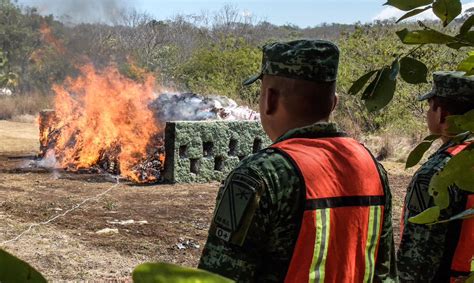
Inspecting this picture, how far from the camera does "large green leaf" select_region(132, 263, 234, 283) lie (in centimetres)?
40

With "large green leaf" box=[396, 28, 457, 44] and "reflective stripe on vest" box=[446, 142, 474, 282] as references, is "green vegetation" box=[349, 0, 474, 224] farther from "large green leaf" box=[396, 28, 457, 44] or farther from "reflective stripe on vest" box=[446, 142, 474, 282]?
"reflective stripe on vest" box=[446, 142, 474, 282]

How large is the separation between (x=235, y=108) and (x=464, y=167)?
11.7 metres

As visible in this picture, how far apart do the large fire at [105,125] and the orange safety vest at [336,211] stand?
950 cm

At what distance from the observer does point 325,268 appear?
1.81 meters

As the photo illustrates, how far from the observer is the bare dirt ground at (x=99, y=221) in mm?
6180

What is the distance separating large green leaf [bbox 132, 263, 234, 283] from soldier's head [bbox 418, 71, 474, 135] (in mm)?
2269

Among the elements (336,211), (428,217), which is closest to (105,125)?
(336,211)

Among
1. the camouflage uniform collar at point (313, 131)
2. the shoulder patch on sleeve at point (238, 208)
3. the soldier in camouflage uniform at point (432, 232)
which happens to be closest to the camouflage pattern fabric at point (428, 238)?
the soldier in camouflage uniform at point (432, 232)

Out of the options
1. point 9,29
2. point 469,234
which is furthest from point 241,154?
point 9,29

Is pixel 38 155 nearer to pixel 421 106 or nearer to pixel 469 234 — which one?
pixel 421 106

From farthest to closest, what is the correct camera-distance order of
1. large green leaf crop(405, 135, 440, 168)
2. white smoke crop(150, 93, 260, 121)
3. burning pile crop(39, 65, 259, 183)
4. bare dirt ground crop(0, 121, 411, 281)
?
white smoke crop(150, 93, 260, 121) → burning pile crop(39, 65, 259, 183) → bare dirt ground crop(0, 121, 411, 281) → large green leaf crop(405, 135, 440, 168)

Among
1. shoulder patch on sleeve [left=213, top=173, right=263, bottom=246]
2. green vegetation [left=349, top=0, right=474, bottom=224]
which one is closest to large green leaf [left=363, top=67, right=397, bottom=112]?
green vegetation [left=349, top=0, right=474, bottom=224]

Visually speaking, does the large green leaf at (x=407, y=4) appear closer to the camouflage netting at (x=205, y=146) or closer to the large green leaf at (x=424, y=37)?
the large green leaf at (x=424, y=37)

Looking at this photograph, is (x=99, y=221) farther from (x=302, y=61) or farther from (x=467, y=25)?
(x=467, y=25)
